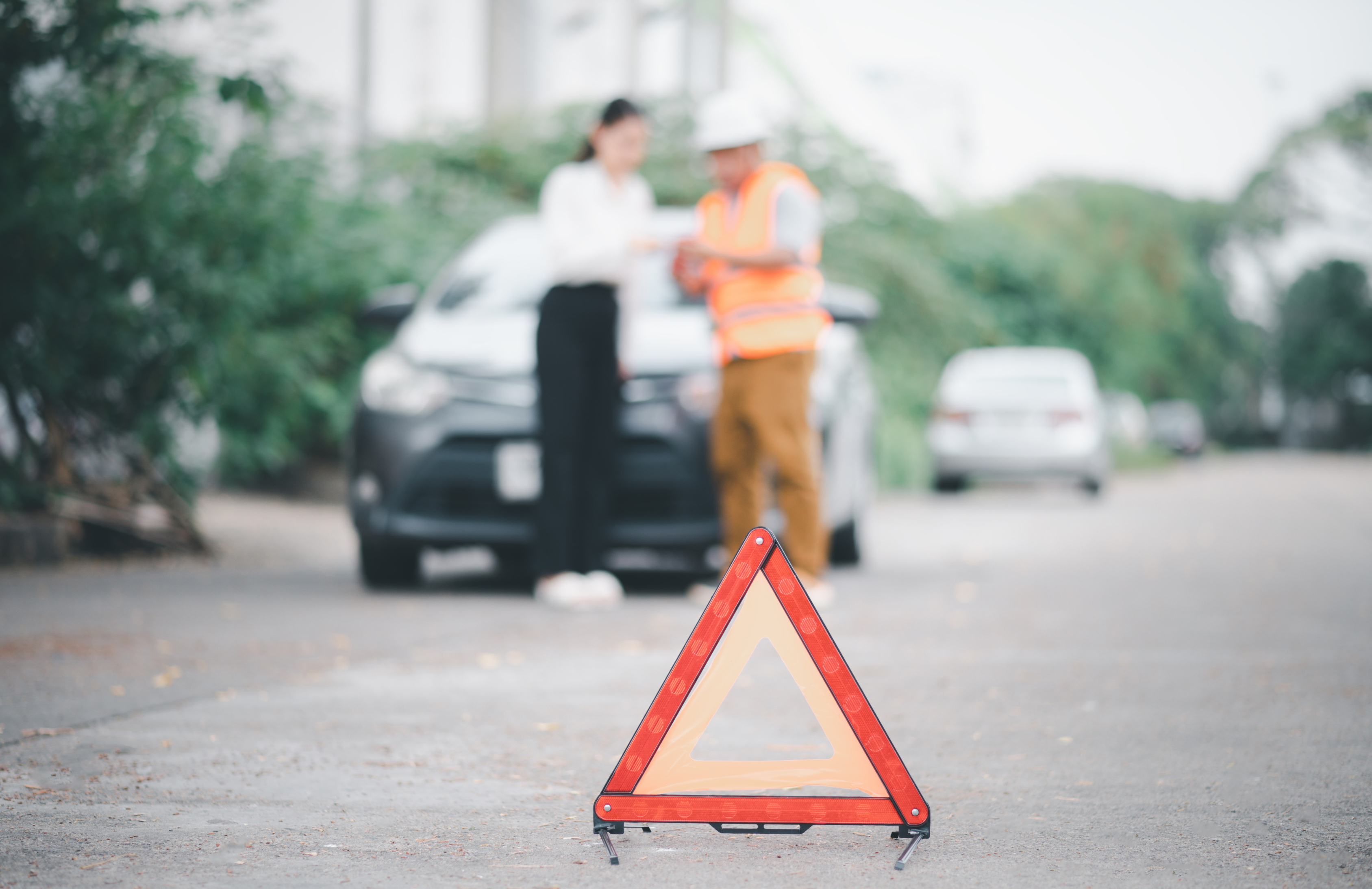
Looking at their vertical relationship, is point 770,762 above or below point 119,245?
below

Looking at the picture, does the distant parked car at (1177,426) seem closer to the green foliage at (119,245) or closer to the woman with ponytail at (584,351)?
the green foliage at (119,245)

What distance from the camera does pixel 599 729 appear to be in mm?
4297

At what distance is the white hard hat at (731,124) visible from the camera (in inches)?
266

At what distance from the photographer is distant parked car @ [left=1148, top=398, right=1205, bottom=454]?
→ 126ft

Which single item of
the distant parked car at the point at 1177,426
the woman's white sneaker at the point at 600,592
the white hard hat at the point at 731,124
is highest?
the white hard hat at the point at 731,124

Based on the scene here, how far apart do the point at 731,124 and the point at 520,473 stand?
1.66 m

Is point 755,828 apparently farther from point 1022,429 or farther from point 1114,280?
point 1114,280

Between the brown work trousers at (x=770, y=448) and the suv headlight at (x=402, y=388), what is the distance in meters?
1.17

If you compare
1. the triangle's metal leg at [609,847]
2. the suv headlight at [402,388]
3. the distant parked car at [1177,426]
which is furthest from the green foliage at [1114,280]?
the triangle's metal leg at [609,847]

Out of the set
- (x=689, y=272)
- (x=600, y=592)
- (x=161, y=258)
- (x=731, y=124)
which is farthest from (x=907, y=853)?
(x=161, y=258)

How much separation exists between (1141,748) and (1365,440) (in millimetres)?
68906

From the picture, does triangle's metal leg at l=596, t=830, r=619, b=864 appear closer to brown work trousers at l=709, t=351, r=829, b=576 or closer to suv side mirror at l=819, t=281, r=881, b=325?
brown work trousers at l=709, t=351, r=829, b=576

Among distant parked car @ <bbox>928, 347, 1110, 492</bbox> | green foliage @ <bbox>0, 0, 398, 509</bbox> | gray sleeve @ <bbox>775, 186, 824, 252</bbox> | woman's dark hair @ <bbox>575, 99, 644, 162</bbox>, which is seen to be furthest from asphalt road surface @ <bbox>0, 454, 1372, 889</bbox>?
distant parked car @ <bbox>928, 347, 1110, 492</bbox>

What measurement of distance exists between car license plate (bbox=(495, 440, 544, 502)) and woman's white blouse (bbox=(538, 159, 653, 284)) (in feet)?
2.38
